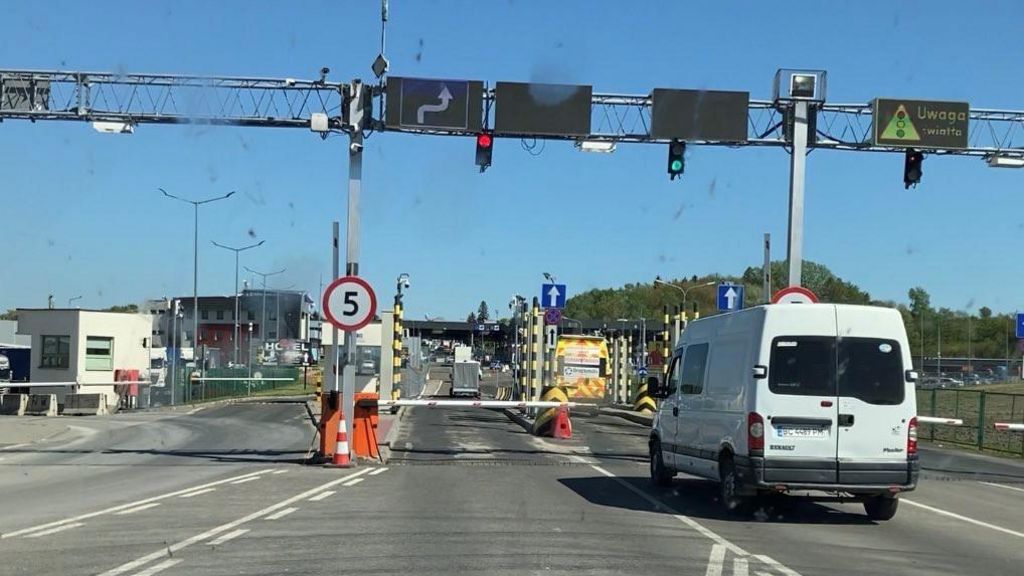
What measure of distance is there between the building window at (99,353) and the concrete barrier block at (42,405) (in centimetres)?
816

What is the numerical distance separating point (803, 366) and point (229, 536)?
6490 millimetres

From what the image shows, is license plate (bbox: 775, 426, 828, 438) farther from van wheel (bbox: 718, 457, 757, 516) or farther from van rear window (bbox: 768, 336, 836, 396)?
van wheel (bbox: 718, 457, 757, 516)

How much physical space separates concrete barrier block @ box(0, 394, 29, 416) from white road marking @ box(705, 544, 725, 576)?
110ft

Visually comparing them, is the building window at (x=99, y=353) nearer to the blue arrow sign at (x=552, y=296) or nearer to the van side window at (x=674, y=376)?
the blue arrow sign at (x=552, y=296)

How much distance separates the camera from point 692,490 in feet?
50.1

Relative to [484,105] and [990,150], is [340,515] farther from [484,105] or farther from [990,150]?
[990,150]

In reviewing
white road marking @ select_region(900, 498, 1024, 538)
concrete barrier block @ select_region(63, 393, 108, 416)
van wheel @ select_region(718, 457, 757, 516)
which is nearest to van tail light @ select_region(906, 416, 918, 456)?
white road marking @ select_region(900, 498, 1024, 538)

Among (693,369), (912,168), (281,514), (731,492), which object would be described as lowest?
(281,514)

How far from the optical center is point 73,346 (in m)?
45.4

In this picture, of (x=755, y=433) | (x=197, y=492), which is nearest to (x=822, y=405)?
(x=755, y=433)

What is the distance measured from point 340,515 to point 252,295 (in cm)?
10276

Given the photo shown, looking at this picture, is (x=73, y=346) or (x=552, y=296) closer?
(x=552, y=296)

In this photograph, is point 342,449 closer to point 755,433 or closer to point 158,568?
point 755,433

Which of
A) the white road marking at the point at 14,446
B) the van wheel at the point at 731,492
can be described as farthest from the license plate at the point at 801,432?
the white road marking at the point at 14,446
